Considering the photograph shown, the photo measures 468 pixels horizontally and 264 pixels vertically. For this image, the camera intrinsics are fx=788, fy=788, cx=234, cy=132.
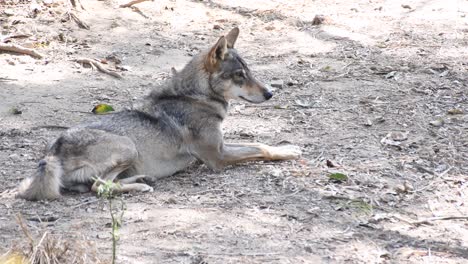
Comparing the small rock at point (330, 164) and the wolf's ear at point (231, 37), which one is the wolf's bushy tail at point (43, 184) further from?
the small rock at point (330, 164)

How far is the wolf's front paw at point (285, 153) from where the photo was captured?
25.0 ft

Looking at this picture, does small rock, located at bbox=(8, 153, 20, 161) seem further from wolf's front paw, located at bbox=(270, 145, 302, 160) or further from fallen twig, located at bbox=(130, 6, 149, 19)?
fallen twig, located at bbox=(130, 6, 149, 19)

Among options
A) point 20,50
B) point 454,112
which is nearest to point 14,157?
point 20,50

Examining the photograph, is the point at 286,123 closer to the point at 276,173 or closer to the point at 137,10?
the point at 276,173

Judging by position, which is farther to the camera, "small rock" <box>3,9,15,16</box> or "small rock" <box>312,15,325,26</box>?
"small rock" <box>312,15,325,26</box>

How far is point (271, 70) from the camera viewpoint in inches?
432

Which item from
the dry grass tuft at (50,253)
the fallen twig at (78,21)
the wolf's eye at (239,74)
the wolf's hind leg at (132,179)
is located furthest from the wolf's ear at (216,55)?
the fallen twig at (78,21)

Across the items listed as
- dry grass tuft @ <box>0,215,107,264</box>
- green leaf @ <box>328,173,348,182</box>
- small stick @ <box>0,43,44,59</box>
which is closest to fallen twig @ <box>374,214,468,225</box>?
green leaf @ <box>328,173,348,182</box>

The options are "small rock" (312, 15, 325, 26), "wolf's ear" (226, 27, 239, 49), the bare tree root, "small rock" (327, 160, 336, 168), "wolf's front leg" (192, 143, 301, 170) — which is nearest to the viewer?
Answer: "small rock" (327, 160, 336, 168)

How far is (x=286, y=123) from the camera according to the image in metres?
8.91

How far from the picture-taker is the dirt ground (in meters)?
5.82

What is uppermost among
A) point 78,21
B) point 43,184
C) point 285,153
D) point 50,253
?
point 50,253

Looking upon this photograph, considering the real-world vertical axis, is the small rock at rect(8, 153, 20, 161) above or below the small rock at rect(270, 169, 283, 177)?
below

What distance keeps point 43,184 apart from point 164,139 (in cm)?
132
